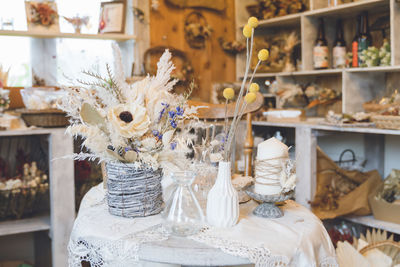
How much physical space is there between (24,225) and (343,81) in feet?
6.56

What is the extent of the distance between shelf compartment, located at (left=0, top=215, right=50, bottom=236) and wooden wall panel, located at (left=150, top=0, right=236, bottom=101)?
4.45 ft

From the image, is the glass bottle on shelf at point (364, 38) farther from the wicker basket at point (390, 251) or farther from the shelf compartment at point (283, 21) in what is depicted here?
the wicker basket at point (390, 251)

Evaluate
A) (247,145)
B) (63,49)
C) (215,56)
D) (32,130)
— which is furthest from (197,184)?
(215,56)

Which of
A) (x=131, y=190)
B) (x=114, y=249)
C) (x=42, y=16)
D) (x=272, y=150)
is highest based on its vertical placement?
(x=42, y=16)

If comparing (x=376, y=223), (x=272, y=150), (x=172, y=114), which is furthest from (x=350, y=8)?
(x=172, y=114)

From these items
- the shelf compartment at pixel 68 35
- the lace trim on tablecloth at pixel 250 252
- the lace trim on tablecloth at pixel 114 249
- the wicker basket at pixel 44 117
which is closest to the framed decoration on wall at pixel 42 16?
the shelf compartment at pixel 68 35

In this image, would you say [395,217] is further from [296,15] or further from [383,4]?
[296,15]

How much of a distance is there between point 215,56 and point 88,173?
135 cm

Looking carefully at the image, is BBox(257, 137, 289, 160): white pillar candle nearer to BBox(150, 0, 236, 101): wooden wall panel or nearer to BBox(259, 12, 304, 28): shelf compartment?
BBox(259, 12, 304, 28): shelf compartment

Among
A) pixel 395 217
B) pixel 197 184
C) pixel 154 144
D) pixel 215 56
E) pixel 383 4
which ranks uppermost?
pixel 383 4

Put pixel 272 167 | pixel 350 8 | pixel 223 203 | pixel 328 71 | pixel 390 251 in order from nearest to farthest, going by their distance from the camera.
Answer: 1. pixel 223 203
2. pixel 272 167
3. pixel 390 251
4. pixel 350 8
5. pixel 328 71

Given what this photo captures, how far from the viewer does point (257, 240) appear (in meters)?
1.09

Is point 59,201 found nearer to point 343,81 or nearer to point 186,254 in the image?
point 186,254

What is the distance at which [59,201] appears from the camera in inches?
92.8
